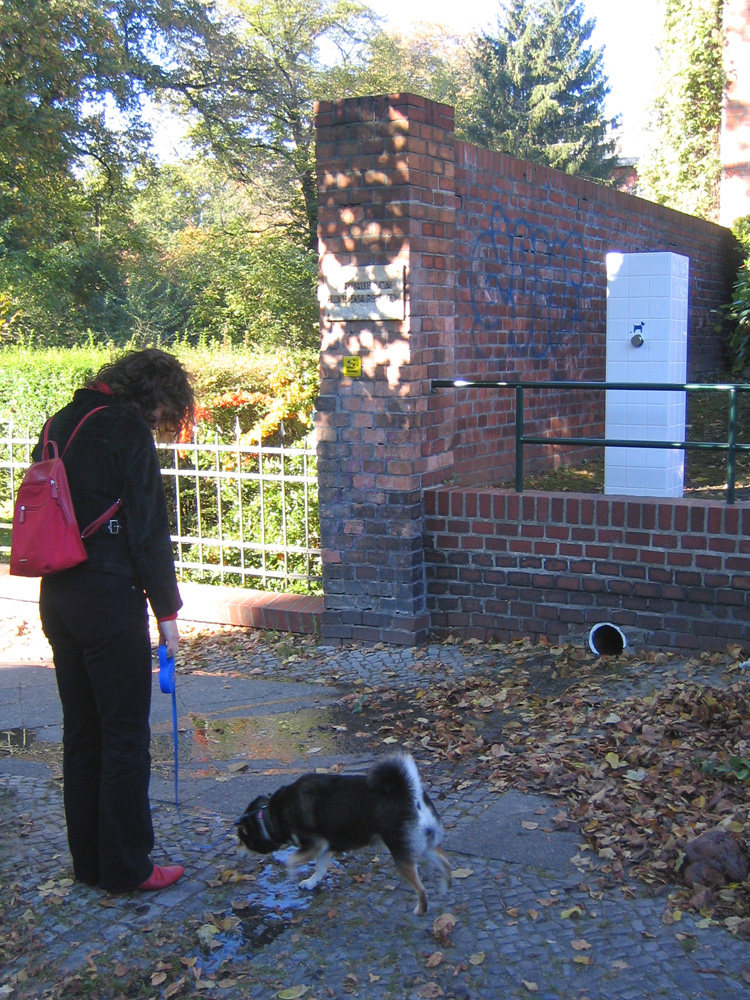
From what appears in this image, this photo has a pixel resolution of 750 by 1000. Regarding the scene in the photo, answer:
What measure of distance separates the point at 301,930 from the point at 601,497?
3.39m

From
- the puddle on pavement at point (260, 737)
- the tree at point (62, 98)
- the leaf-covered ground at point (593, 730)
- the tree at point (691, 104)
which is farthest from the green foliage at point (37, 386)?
the tree at point (691, 104)

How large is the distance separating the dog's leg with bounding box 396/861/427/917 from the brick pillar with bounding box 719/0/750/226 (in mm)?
17803

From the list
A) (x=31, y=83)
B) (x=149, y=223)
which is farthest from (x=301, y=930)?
(x=149, y=223)

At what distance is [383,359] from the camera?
6.26 m

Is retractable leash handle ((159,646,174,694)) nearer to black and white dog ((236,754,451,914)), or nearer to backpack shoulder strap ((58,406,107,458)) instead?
black and white dog ((236,754,451,914))

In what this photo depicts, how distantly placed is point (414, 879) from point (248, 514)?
562 centimetres

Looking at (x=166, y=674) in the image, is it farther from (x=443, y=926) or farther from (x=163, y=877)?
(x=443, y=926)

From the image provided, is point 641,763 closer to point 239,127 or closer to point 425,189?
point 425,189

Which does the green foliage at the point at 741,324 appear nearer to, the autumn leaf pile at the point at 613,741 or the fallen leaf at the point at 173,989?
the autumn leaf pile at the point at 613,741

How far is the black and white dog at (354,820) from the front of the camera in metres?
3.34

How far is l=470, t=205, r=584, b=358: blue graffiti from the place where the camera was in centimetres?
729

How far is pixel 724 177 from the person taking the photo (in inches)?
785

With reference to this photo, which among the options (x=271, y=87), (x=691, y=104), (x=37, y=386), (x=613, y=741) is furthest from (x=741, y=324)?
(x=271, y=87)

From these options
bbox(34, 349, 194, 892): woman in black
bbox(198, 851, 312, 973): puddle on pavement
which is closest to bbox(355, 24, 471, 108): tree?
bbox(34, 349, 194, 892): woman in black
